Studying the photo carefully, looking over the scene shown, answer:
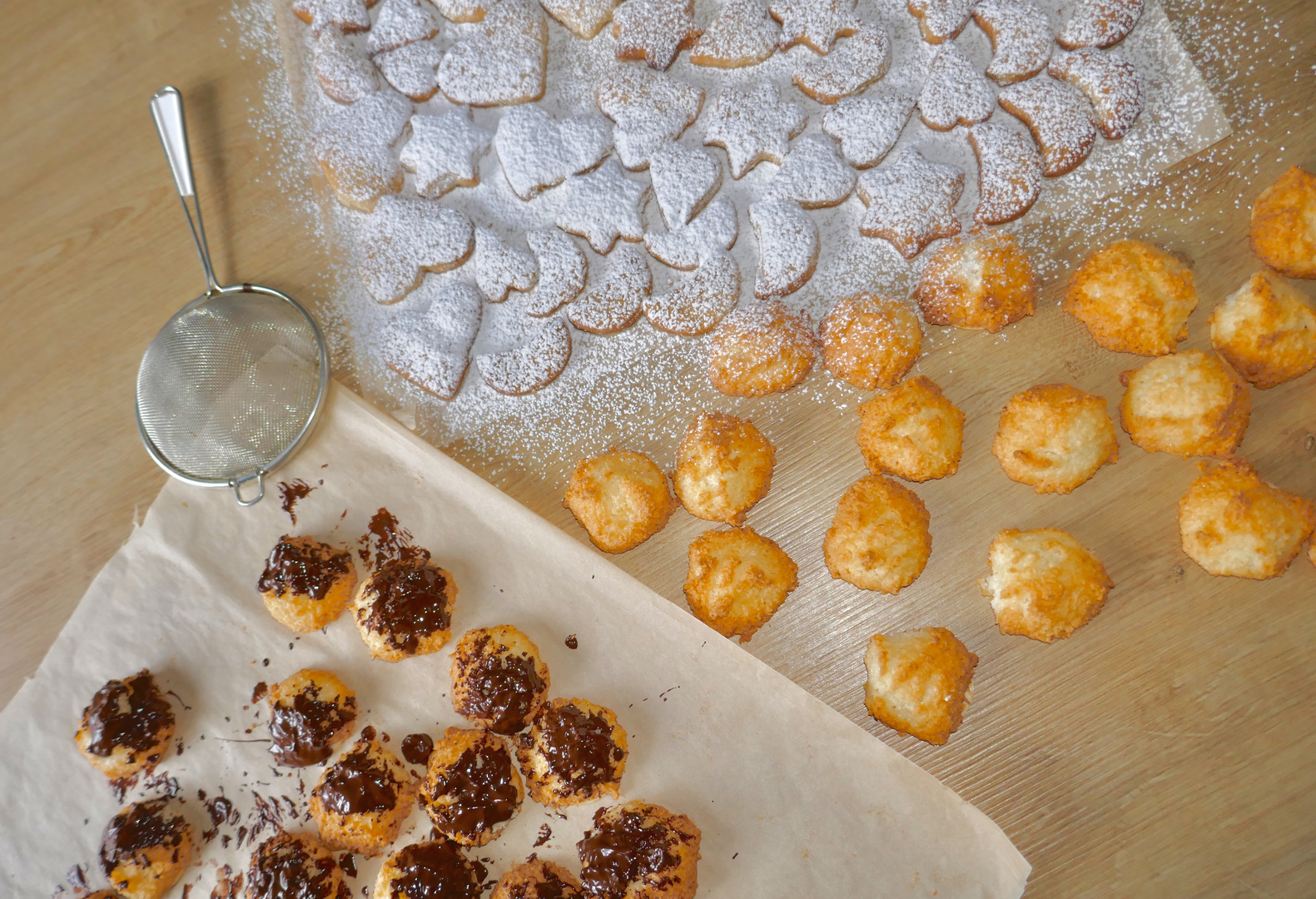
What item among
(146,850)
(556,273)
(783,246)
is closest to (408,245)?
(556,273)

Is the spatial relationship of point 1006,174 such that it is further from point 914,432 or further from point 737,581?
point 737,581

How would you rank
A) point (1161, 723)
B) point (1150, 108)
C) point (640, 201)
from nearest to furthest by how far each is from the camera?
point (1161, 723) → point (1150, 108) → point (640, 201)

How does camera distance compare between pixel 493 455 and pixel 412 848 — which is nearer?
pixel 412 848

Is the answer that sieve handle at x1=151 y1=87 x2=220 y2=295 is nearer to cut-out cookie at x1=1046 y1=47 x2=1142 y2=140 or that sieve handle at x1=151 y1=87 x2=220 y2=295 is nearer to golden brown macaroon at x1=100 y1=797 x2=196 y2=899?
golden brown macaroon at x1=100 y1=797 x2=196 y2=899

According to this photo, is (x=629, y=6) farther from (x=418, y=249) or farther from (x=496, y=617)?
(x=496, y=617)

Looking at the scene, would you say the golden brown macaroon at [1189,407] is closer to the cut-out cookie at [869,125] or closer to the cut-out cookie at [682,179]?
the cut-out cookie at [869,125]

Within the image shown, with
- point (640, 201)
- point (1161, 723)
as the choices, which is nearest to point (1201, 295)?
point (1161, 723)
